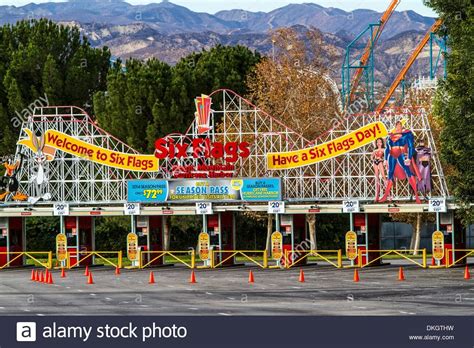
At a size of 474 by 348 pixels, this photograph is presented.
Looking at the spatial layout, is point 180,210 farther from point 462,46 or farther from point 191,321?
point 191,321

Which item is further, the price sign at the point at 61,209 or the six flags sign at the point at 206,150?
the price sign at the point at 61,209

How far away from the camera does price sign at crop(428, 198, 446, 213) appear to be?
62.6 meters

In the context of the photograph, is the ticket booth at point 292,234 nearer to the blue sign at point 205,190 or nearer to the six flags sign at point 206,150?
the blue sign at point 205,190

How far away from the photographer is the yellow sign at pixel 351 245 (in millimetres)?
65188

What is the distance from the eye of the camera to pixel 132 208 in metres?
67.8

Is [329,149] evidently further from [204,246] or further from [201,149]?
[204,246]

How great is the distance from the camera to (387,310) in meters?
40.2

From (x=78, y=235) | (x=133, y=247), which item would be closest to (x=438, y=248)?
(x=133, y=247)

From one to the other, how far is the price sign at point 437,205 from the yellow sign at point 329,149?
474 cm

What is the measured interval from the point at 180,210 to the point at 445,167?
851 inches

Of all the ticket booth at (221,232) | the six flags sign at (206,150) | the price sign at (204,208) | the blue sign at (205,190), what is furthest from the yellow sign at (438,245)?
the price sign at (204,208)

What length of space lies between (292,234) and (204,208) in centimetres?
488

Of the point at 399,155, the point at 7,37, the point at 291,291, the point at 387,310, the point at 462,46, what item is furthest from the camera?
the point at 7,37

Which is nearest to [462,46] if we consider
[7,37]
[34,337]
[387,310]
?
[387,310]
